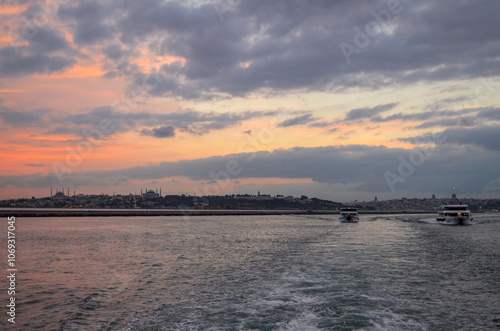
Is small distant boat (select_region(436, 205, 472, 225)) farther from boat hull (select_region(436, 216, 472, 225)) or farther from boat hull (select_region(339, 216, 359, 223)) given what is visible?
boat hull (select_region(339, 216, 359, 223))

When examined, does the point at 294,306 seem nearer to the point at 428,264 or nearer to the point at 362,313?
the point at 362,313

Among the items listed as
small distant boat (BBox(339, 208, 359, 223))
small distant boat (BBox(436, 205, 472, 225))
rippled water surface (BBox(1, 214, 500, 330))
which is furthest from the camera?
small distant boat (BBox(339, 208, 359, 223))

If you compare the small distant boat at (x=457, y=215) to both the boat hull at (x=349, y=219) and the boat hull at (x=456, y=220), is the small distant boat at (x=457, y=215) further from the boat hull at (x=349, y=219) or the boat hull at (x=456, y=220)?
the boat hull at (x=349, y=219)

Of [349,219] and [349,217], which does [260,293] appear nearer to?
[349,219]

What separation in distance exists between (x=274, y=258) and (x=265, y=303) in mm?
17525

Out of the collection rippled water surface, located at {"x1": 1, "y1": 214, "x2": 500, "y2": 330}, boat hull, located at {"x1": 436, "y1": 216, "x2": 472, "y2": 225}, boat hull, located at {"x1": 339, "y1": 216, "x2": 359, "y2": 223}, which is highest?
rippled water surface, located at {"x1": 1, "y1": 214, "x2": 500, "y2": 330}

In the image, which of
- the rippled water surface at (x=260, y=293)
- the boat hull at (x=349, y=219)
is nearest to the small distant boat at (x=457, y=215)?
the boat hull at (x=349, y=219)

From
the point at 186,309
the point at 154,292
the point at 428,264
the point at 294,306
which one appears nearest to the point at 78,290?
the point at 154,292

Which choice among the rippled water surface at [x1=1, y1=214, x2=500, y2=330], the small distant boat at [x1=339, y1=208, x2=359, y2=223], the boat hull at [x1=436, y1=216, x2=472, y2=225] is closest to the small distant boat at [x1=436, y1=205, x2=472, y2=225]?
the boat hull at [x1=436, y1=216, x2=472, y2=225]

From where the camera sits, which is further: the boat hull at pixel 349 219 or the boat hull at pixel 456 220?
the boat hull at pixel 349 219

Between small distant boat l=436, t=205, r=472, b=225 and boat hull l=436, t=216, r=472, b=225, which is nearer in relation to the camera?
boat hull l=436, t=216, r=472, b=225

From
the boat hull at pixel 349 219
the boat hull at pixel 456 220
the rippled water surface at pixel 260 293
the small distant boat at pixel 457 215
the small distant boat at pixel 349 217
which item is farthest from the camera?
the small distant boat at pixel 349 217

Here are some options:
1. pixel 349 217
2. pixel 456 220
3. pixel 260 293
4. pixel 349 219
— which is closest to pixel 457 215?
pixel 456 220

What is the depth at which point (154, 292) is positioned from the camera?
2041 cm
